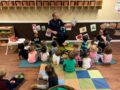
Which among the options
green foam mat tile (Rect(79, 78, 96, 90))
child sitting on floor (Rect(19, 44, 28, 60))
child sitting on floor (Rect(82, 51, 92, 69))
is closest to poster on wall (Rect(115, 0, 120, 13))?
child sitting on floor (Rect(82, 51, 92, 69))

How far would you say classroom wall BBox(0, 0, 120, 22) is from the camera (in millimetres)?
5918

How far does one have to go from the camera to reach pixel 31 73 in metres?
4.23

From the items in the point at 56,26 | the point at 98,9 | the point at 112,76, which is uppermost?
the point at 98,9

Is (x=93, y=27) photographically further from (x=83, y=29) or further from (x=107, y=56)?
(x=107, y=56)

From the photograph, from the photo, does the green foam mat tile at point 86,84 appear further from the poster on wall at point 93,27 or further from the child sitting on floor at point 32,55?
the poster on wall at point 93,27

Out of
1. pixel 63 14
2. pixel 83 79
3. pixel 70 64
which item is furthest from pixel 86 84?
pixel 63 14

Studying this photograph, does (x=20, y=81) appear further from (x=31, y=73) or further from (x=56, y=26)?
(x=56, y=26)

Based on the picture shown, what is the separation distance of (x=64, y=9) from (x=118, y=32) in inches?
77.4

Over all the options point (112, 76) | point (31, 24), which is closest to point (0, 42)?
point (31, 24)

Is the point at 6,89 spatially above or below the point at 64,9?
below

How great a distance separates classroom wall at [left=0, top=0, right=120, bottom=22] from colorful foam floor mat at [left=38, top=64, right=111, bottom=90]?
2.16 m

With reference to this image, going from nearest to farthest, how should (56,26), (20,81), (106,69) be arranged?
(20,81) < (106,69) < (56,26)

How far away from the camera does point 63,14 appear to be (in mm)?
5977

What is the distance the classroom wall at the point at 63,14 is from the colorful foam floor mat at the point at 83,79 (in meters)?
2.16
